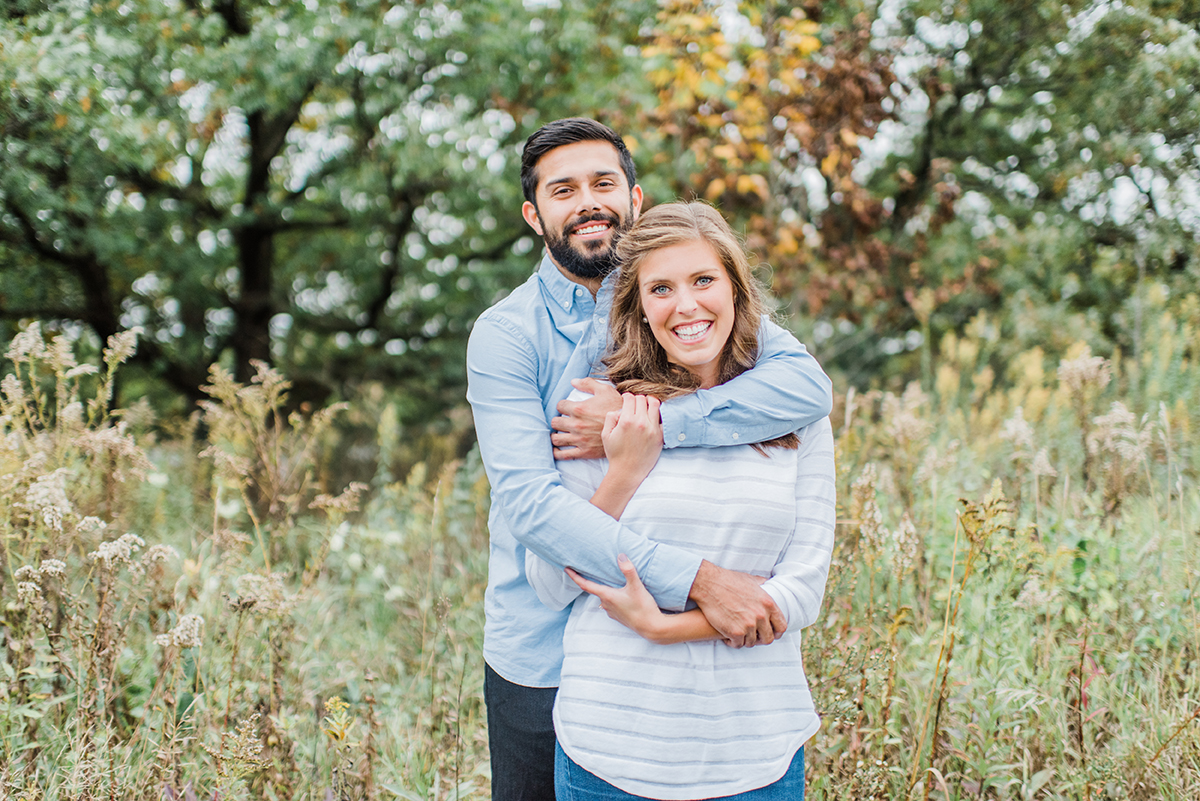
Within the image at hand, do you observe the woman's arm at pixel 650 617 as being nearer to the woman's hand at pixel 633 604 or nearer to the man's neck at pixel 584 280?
the woman's hand at pixel 633 604

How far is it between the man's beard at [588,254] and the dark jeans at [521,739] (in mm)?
1100

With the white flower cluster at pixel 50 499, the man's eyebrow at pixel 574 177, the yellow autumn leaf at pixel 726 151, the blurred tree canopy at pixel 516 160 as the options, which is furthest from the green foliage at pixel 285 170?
the man's eyebrow at pixel 574 177

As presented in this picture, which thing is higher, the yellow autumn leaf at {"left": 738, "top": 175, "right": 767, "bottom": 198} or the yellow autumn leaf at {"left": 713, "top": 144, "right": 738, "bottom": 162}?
the yellow autumn leaf at {"left": 713, "top": 144, "right": 738, "bottom": 162}

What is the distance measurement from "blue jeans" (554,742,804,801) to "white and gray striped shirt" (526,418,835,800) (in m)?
0.03

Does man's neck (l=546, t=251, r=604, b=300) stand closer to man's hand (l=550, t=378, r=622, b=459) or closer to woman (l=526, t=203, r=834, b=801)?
woman (l=526, t=203, r=834, b=801)

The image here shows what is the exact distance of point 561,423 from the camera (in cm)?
178

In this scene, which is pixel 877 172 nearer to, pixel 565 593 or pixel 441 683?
pixel 441 683

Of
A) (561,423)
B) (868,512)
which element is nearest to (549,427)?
(561,423)

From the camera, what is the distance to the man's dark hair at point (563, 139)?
6.95 feet

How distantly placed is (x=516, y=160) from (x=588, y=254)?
5113mm

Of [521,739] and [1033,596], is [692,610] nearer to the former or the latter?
[521,739]

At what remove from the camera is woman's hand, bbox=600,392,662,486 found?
1.64 meters

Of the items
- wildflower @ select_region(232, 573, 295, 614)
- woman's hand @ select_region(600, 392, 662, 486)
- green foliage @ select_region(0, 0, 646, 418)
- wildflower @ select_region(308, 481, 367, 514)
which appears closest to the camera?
woman's hand @ select_region(600, 392, 662, 486)

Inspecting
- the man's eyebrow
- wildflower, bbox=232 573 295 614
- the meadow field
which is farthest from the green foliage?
the man's eyebrow
